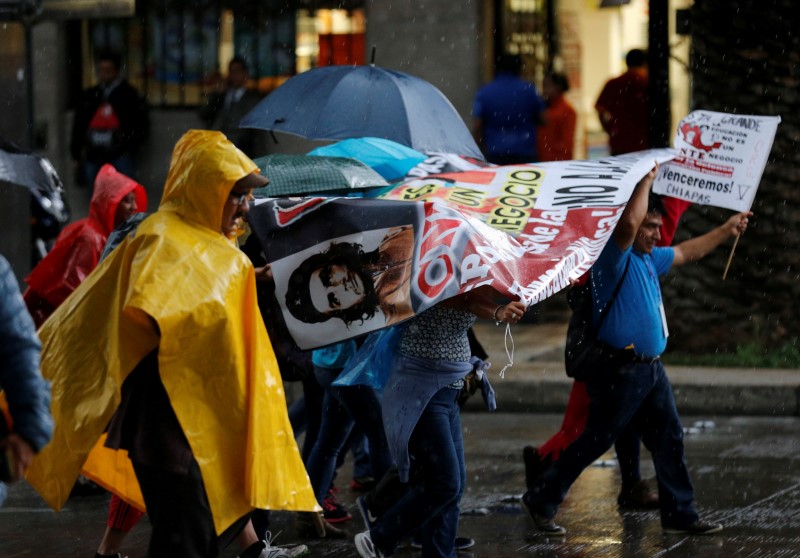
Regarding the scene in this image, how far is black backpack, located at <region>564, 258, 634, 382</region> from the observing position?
716cm

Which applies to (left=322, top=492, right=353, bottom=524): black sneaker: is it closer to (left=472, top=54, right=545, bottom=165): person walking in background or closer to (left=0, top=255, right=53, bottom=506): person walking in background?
(left=0, top=255, right=53, bottom=506): person walking in background

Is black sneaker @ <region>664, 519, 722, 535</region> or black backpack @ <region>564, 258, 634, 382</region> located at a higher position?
black backpack @ <region>564, 258, 634, 382</region>

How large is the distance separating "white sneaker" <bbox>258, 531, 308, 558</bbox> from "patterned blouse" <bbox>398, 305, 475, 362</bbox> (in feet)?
3.37

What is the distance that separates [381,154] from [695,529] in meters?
2.23

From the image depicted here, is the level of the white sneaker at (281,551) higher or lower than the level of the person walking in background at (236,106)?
lower

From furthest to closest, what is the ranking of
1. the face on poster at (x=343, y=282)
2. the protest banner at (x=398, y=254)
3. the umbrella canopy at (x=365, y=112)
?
the umbrella canopy at (x=365, y=112) < the face on poster at (x=343, y=282) < the protest banner at (x=398, y=254)

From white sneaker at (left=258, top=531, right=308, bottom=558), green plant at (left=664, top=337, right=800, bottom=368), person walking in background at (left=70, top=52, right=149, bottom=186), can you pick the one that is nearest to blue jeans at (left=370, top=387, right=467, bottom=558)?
white sneaker at (left=258, top=531, right=308, bottom=558)

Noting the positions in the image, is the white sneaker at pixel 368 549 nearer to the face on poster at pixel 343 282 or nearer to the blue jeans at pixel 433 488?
the blue jeans at pixel 433 488

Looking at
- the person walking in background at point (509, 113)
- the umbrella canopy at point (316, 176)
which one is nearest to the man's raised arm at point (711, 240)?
the umbrella canopy at point (316, 176)

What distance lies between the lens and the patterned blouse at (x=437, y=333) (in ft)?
20.5

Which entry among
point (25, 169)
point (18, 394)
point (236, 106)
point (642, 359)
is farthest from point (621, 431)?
point (236, 106)

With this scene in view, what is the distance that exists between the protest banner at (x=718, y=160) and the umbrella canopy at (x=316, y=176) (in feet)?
4.94

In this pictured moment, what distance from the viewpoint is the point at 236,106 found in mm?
15031

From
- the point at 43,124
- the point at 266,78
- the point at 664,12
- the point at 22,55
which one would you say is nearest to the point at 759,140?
the point at 664,12
